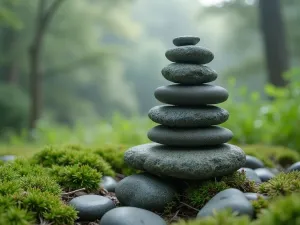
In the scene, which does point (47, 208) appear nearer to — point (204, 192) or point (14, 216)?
point (14, 216)

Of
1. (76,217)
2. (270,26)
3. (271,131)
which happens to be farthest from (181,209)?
(270,26)

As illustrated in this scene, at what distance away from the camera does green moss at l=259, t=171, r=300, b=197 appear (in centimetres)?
267

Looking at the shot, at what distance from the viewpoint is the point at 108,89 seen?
2420 cm

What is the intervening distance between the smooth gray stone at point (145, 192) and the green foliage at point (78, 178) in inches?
14.3

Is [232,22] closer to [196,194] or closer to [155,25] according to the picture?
[196,194]

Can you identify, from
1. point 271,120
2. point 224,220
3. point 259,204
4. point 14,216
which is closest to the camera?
point 224,220

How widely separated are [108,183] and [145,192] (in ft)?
2.50

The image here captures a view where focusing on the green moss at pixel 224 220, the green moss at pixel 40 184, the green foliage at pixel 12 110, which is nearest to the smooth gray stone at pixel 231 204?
the green moss at pixel 224 220

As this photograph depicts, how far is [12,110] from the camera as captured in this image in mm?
16984

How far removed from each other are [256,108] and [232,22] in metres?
12.6

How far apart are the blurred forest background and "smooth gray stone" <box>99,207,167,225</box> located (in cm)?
453

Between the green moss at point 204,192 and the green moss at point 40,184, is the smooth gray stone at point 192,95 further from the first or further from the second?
the green moss at point 40,184

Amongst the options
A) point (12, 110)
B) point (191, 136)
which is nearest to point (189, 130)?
point (191, 136)

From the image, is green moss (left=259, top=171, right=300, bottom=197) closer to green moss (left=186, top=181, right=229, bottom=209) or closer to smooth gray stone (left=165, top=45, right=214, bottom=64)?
green moss (left=186, top=181, right=229, bottom=209)
